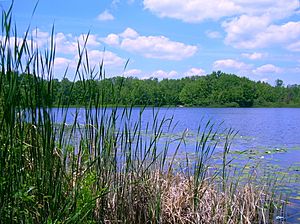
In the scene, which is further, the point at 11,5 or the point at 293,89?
the point at 293,89

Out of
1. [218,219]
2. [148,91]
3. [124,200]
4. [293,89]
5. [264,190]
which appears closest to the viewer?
[124,200]

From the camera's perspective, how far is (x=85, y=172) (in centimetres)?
325

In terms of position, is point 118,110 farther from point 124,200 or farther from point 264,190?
point 264,190

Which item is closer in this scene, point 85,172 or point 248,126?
point 85,172

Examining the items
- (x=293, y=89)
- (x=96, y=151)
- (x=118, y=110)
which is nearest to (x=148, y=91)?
(x=118, y=110)

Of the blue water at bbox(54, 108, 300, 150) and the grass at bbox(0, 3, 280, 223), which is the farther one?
the blue water at bbox(54, 108, 300, 150)

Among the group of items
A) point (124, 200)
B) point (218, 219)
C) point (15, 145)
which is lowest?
point (218, 219)

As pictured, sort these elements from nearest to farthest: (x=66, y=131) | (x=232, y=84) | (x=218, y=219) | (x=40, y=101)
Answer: (x=40, y=101), (x=66, y=131), (x=218, y=219), (x=232, y=84)

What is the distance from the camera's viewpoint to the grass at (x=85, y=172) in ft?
8.11

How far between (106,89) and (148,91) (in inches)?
51.5

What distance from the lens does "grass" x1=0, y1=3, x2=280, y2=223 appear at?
97.3 inches

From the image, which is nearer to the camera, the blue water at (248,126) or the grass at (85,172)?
the grass at (85,172)

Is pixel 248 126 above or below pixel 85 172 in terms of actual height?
below

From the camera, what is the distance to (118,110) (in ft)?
13.0
